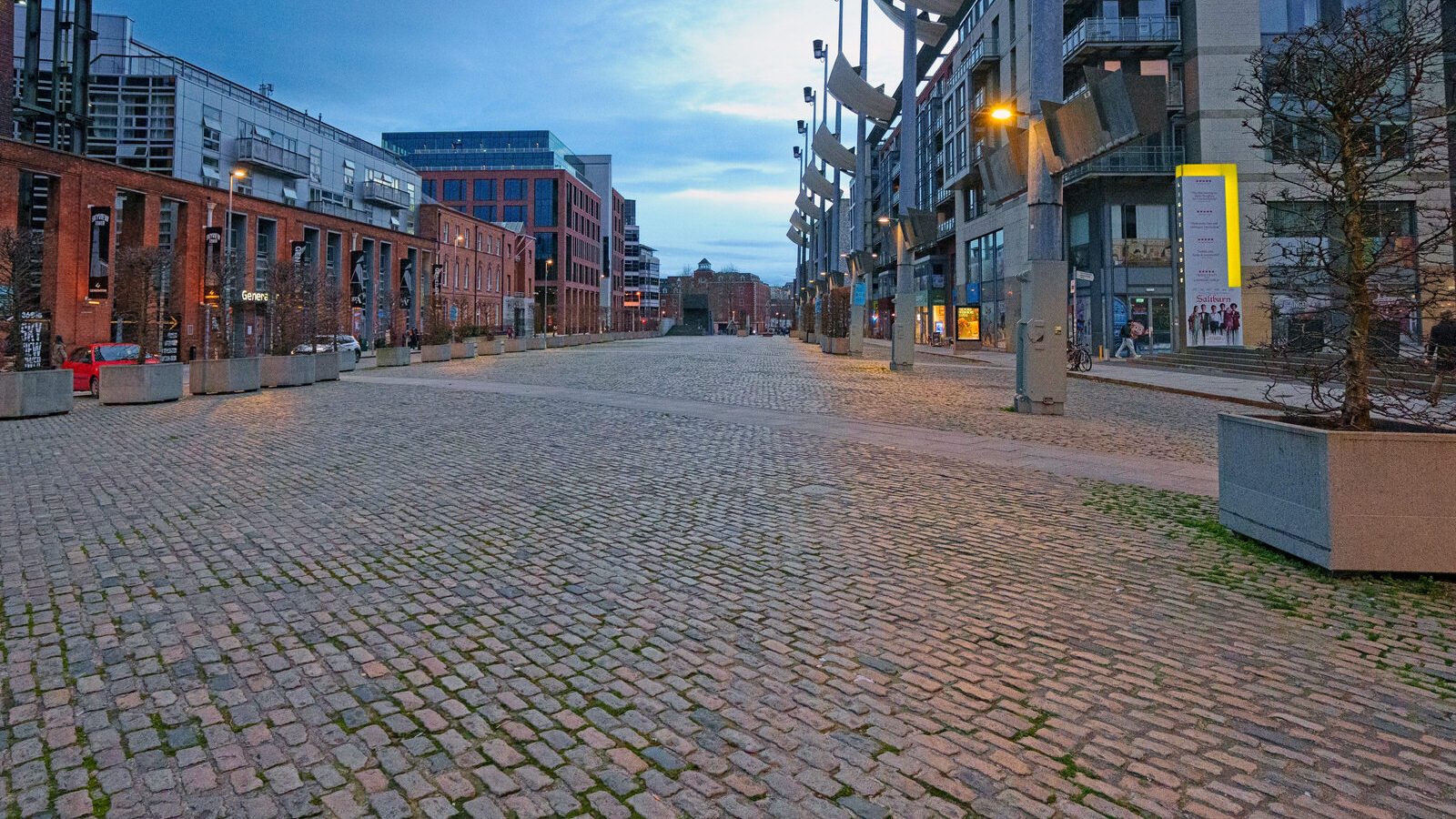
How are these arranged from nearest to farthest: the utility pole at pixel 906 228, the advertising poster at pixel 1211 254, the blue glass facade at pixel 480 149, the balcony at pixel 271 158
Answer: the utility pole at pixel 906 228 < the advertising poster at pixel 1211 254 < the balcony at pixel 271 158 < the blue glass facade at pixel 480 149

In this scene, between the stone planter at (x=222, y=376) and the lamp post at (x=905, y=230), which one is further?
the lamp post at (x=905, y=230)

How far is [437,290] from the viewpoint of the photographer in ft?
221

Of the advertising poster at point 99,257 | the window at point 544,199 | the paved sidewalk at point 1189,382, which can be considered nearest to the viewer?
the paved sidewalk at point 1189,382

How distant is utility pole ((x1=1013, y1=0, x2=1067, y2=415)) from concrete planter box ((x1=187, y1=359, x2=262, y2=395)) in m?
20.2

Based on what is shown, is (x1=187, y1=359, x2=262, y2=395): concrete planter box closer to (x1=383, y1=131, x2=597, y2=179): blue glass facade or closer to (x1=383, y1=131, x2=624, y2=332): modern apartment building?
(x1=383, y1=131, x2=624, y2=332): modern apartment building

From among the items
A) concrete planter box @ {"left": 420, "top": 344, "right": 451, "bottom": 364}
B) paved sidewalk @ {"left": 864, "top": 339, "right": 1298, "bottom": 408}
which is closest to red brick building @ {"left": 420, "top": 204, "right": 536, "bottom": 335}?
concrete planter box @ {"left": 420, "top": 344, "right": 451, "bottom": 364}

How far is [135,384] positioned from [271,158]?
131 ft

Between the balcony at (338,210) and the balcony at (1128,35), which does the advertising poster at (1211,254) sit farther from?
the balcony at (338,210)

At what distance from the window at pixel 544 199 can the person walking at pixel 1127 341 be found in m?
78.9

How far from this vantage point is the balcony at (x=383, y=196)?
64.5 metres

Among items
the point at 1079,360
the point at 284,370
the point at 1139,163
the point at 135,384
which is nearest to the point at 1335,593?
the point at 135,384

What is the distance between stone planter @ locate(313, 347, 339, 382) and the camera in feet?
86.3

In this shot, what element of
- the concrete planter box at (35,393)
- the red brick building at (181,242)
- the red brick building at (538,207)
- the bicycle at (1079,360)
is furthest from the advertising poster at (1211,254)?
the red brick building at (538,207)

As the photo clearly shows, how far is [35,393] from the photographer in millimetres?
16281
